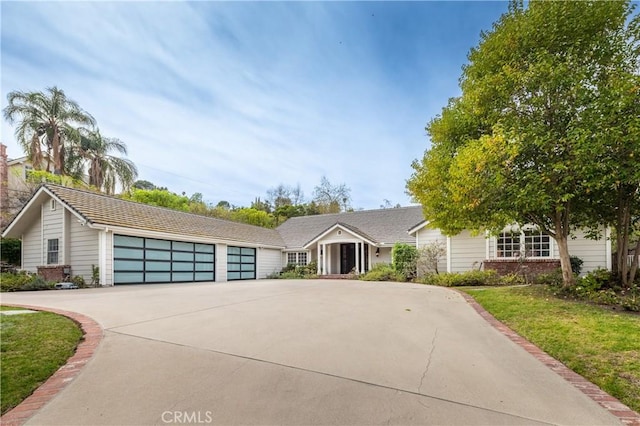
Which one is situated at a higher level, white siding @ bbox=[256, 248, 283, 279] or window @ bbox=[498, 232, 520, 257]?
window @ bbox=[498, 232, 520, 257]

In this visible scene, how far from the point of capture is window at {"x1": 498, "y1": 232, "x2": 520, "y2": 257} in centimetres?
1652

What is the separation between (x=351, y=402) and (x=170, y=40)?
12118 millimetres

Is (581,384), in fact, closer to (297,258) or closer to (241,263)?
(241,263)

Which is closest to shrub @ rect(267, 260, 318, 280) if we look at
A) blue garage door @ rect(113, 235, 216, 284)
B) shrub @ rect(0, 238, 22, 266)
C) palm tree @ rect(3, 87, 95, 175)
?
blue garage door @ rect(113, 235, 216, 284)

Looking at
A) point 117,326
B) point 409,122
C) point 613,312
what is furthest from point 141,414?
point 409,122

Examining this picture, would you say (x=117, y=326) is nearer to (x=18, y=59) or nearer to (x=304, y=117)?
(x=18, y=59)

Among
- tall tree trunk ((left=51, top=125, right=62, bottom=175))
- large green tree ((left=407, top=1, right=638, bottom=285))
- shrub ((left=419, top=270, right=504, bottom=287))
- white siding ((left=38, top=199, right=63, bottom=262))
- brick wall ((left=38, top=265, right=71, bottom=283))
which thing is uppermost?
tall tree trunk ((left=51, top=125, right=62, bottom=175))

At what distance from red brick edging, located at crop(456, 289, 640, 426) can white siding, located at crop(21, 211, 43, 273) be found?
1991 centimetres

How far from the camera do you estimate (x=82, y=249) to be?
15.2 metres

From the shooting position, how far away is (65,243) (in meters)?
15.5

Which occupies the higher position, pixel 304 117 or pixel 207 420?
pixel 304 117

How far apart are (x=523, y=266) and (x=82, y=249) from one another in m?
19.9

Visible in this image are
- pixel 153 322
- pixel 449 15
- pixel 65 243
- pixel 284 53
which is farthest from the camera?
pixel 65 243

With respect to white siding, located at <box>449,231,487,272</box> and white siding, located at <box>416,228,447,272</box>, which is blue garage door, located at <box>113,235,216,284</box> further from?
white siding, located at <box>449,231,487,272</box>
